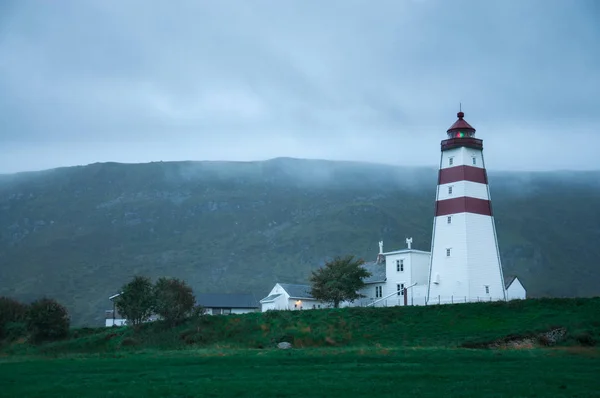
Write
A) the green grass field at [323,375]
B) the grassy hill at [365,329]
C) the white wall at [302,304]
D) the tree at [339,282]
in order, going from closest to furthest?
the green grass field at [323,375]
the grassy hill at [365,329]
the tree at [339,282]
the white wall at [302,304]

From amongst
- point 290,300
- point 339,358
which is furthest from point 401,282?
point 339,358

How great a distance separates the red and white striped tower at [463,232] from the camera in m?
53.0

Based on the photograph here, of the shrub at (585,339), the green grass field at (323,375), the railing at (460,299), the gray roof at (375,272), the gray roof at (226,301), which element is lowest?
the green grass field at (323,375)

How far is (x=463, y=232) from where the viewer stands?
5297cm

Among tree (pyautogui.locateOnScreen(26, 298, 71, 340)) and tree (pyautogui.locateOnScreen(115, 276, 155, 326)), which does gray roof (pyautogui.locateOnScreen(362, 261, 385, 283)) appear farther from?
tree (pyautogui.locateOnScreen(26, 298, 71, 340))

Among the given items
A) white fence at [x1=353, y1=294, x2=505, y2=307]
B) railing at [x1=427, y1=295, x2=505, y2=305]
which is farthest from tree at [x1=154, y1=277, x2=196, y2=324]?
railing at [x1=427, y1=295, x2=505, y2=305]

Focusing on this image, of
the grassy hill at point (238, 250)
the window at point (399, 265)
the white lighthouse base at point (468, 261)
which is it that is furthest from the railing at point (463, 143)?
the grassy hill at point (238, 250)

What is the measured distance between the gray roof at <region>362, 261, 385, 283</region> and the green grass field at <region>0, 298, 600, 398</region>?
12.7 metres

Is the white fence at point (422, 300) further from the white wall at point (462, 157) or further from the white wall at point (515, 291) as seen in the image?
the white wall at point (462, 157)

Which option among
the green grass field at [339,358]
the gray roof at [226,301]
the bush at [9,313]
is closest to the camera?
the green grass field at [339,358]

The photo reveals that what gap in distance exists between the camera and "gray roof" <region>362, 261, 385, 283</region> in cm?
6788

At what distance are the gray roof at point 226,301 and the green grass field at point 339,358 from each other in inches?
993

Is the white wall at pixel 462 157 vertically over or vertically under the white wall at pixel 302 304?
over

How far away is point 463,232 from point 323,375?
28.8 meters
